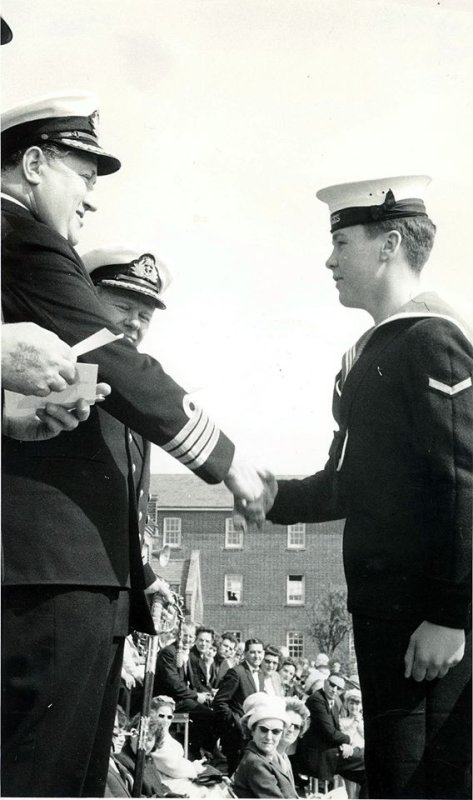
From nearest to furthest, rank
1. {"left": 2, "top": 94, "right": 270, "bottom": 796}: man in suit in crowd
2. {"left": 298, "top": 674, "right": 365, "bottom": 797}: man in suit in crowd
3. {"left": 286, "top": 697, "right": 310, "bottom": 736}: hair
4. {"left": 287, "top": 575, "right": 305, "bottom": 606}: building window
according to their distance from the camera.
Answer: {"left": 2, "top": 94, "right": 270, "bottom": 796}: man in suit in crowd → {"left": 287, "top": 575, "right": 305, "bottom": 606}: building window → {"left": 298, "top": 674, "right": 365, "bottom": 797}: man in suit in crowd → {"left": 286, "top": 697, "right": 310, "bottom": 736}: hair

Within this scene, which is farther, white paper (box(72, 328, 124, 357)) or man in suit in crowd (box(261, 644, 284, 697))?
man in suit in crowd (box(261, 644, 284, 697))

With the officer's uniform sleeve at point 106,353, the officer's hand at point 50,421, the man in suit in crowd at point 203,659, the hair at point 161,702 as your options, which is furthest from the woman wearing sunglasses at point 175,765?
the officer's hand at point 50,421

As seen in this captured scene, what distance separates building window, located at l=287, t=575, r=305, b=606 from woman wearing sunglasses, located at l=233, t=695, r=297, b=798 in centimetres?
36

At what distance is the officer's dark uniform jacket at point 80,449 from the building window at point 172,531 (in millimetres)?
177

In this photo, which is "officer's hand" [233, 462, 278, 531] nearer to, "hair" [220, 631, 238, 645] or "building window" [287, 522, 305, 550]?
"building window" [287, 522, 305, 550]

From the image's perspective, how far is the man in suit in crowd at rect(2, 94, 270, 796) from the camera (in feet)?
7.97

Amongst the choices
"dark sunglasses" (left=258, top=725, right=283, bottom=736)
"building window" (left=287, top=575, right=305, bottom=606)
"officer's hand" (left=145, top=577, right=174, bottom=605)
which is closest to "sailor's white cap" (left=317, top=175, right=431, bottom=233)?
A: "building window" (left=287, top=575, right=305, bottom=606)

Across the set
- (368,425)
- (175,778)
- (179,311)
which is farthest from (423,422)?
(175,778)

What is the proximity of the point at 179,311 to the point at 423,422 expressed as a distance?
0.79m

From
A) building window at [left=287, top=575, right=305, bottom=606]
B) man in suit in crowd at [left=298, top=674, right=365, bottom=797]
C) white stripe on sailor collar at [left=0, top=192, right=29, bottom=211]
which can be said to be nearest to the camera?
white stripe on sailor collar at [left=0, top=192, right=29, bottom=211]

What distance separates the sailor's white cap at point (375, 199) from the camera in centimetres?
295

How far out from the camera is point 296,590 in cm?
270

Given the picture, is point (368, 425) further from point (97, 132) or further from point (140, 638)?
point (97, 132)

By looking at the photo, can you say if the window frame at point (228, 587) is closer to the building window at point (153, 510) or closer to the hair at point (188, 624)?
the hair at point (188, 624)
